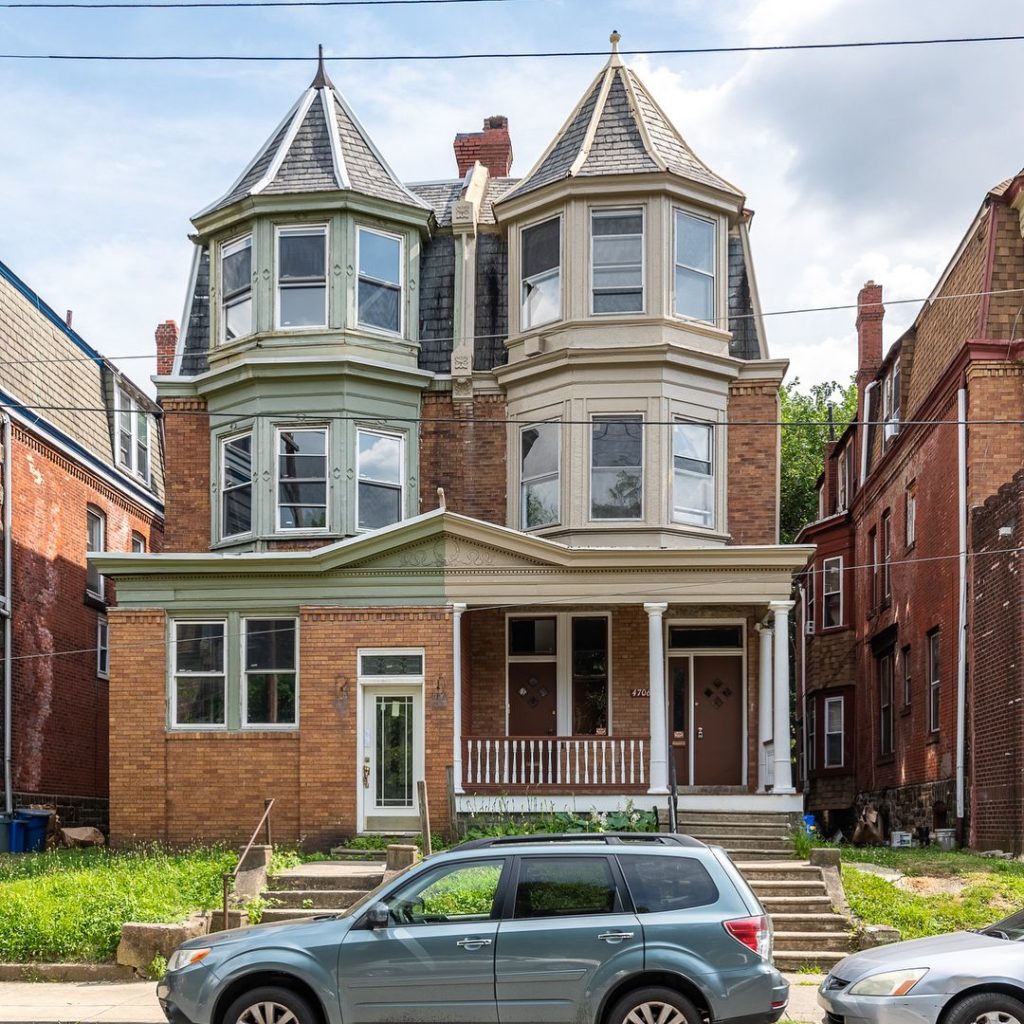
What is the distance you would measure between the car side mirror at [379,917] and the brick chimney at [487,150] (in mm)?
19414

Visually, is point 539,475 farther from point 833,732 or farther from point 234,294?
point 833,732

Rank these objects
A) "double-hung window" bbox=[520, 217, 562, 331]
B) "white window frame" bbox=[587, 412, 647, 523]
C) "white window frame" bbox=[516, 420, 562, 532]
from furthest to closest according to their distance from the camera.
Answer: "double-hung window" bbox=[520, 217, 562, 331] < "white window frame" bbox=[516, 420, 562, 532] < "white window frame" bbox=[587, 412, 647, 523]

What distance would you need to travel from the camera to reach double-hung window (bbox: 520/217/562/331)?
23578 millimetres

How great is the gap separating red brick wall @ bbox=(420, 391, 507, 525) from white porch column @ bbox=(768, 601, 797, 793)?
15.5ft

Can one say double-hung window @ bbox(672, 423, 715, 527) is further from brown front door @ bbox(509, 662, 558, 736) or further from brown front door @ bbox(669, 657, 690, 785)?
brown front door @ bbox(509, 662, 558, 736)

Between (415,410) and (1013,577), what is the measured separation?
30.5 ft

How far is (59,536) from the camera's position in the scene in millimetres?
28312

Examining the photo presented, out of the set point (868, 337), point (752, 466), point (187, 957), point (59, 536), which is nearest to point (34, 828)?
point (59, 536)

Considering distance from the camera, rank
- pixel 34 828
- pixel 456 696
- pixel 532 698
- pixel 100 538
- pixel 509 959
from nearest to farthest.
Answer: pixel 509 959
pixel 456 696
pixel 532 698
pixel 34 828
pixel 100 538

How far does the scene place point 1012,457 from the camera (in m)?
23.0

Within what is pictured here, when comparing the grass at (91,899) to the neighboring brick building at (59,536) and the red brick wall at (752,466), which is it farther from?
the red brick wall at (752,466)

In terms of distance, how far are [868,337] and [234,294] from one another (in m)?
17.0

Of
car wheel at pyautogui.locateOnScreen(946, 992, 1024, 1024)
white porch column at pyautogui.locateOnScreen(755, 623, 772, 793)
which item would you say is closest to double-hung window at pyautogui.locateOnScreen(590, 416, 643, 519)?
white porch column at pyautogui.locateOnScreen(755, 623, 772, 793)

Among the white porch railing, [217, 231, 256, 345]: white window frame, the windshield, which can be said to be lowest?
the windshield
